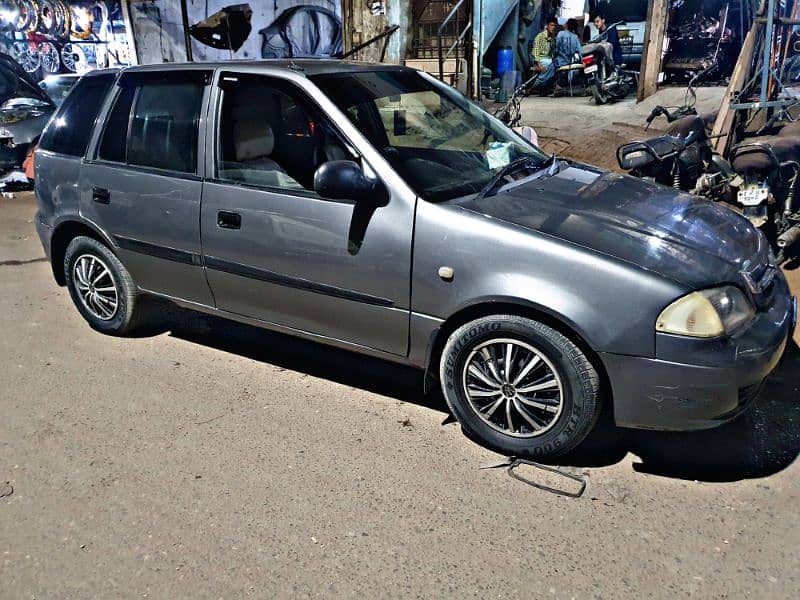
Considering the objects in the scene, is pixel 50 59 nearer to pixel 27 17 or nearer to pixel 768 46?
pixel 27 17

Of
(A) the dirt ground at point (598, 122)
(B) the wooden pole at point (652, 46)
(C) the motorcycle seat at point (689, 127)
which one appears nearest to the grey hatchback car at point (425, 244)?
(C) the motorcycle seat at point (689, 127)

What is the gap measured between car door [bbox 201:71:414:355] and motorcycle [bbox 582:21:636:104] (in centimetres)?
873

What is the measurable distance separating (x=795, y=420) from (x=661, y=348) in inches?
50.4

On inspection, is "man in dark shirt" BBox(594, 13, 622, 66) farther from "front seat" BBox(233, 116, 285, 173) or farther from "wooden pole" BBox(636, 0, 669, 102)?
"front seat" BBox(233, 116, 285, 173)

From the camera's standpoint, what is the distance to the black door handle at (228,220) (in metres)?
3.67

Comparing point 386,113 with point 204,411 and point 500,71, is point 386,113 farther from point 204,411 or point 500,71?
point 500,71

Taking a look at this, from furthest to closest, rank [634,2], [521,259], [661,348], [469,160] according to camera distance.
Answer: [634,2] → [469,160] → [521,259] → [661,348]

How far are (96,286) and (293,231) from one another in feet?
6.34

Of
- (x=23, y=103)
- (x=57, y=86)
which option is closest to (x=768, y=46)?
(x=23, y=103)

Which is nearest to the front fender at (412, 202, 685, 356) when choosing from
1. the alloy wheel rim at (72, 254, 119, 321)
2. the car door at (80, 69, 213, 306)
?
the car door at (80, 69, 213, 306)

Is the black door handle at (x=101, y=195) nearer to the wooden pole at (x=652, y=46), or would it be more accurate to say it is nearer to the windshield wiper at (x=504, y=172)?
the windshield wiper at (x=504, y=172)

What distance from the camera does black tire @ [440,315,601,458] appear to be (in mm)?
2908

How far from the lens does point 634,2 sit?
15.4 metres

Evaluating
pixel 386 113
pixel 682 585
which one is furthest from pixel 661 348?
pixel 386 113
